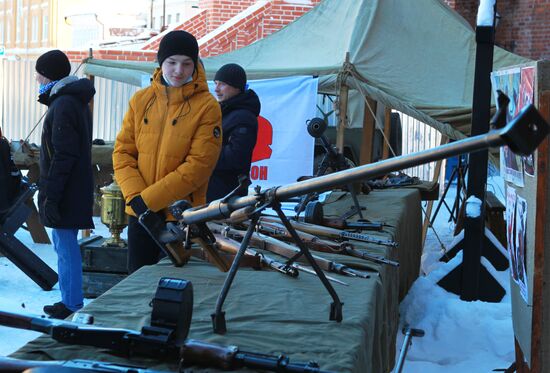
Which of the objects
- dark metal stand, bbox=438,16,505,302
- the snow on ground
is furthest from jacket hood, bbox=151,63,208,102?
dark metal stand, bbox=438,16,505,302

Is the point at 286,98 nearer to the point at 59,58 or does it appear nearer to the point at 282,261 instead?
the point at 59,58

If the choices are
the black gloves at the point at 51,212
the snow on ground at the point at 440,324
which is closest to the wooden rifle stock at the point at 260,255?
the snow on ground at the point at 440,324

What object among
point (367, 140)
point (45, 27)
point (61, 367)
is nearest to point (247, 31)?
point (367, 140)

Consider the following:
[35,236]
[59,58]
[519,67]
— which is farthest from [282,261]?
[35,236]

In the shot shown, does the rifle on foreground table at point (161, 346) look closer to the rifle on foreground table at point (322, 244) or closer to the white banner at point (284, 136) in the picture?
the rifle on foreground table at point (322, 244)

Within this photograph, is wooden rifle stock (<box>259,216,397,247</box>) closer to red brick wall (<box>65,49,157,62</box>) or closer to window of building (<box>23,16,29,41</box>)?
red brick wall (<box>65,49,157,62</box>)

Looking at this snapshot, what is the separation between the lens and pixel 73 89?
5344 millimetres

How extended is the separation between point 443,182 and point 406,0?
6.88 m

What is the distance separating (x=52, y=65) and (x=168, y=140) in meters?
1.91

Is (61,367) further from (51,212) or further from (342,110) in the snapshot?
(342,110)

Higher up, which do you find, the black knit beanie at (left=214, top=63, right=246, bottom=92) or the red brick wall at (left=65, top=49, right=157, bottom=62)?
the black knit beanie at (left=214, top=63, right=246, bottom=92)

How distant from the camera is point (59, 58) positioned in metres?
5.51

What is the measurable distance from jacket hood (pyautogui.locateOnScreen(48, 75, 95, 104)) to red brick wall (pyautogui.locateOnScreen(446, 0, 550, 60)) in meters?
14.7

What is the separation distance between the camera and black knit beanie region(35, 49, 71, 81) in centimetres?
547
